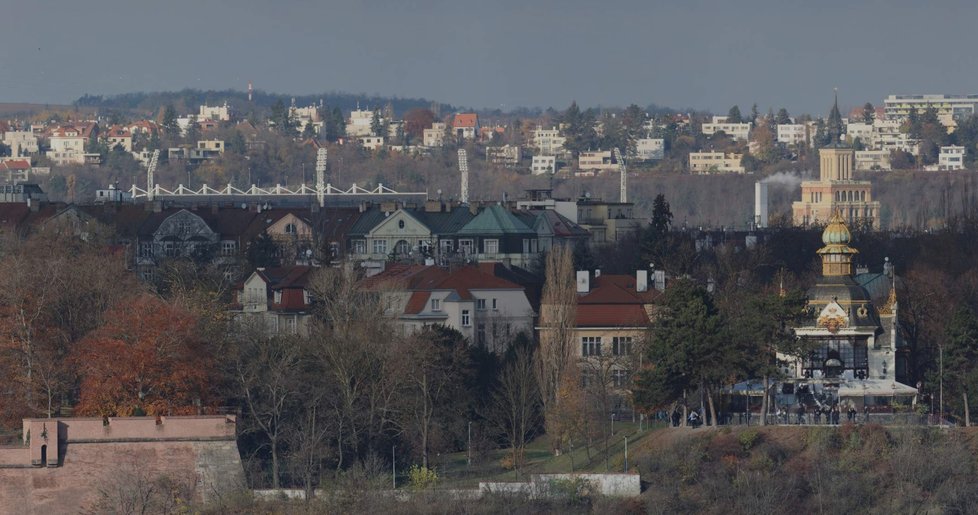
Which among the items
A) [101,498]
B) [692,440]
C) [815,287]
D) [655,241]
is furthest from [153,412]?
[655,241]

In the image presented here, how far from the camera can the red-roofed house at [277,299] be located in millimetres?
64562

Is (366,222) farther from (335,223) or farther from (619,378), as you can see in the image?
(619,378)

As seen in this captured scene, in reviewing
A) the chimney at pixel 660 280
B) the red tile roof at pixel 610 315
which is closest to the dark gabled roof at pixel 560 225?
the chimney at pixel 660 280

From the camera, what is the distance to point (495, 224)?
85.9 m

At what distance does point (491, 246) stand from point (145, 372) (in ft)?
114

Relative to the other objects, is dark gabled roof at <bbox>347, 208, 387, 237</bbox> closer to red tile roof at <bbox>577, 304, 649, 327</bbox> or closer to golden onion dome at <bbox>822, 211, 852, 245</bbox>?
red tile roof at <bbox>577, 304, 649, 327</bbox>

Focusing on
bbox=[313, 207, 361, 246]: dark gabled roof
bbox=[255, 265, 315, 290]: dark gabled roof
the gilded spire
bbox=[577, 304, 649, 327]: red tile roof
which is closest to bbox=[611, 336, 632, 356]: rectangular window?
bbox=[577, 304, 649, 327]: red tile roof

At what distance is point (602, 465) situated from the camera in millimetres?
49844

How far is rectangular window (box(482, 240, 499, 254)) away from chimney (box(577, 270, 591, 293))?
19.6m

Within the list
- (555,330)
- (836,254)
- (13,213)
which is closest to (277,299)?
(555,330)

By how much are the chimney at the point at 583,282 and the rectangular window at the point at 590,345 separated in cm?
230

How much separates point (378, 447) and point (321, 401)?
1396 mm

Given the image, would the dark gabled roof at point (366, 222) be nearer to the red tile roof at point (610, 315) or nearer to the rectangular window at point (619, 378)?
the red tile roof at point (610, 315)

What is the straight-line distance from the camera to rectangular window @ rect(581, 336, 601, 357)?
61.2 meters
